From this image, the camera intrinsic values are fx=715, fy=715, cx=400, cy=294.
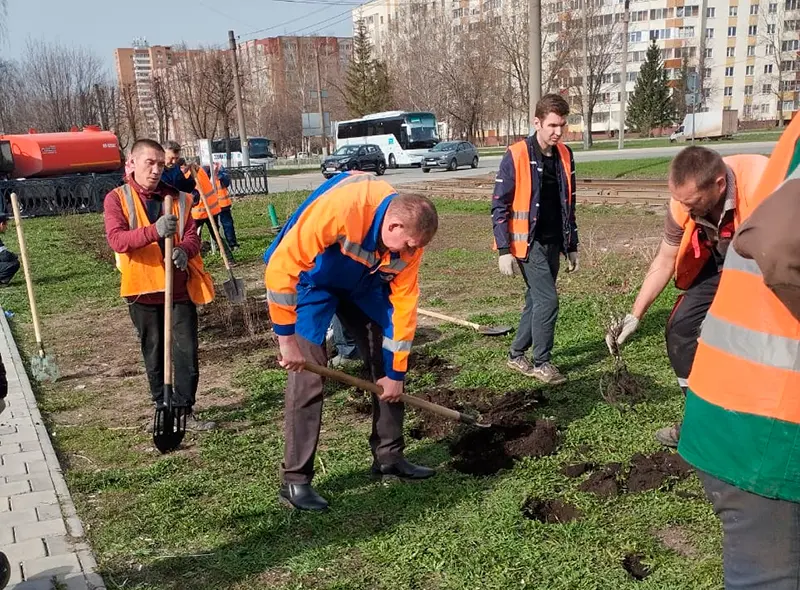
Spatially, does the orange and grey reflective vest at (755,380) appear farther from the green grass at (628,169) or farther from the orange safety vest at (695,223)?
the green grass at (628,169)

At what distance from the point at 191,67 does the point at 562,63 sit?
26064 millimetres

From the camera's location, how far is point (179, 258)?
423cm

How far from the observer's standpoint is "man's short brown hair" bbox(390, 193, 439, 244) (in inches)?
121

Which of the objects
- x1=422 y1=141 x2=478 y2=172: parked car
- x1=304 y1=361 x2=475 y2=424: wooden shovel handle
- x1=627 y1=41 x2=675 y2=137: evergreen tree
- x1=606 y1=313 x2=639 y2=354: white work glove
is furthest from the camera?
x1=627 y1=41 x2=675 y2=137: evergreen tree

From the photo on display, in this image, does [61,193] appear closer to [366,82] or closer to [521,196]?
[521,196]

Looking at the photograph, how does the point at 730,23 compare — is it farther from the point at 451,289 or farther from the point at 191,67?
the point at 451,289

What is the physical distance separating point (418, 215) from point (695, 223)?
1.33m

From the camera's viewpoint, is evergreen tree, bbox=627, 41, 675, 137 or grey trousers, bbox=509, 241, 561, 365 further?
evergreen tree, bbox=627, 41, 675, 137

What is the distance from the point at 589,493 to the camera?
356cm

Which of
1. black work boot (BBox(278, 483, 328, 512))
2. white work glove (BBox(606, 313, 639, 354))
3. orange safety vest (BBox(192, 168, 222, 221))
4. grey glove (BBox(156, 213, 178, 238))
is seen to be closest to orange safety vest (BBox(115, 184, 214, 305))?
grey glove (BBox(156, 213, 178, 238))

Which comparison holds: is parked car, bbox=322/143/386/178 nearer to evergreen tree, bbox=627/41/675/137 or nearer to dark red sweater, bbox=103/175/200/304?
dark red sweater, bbox=103/175/200/304

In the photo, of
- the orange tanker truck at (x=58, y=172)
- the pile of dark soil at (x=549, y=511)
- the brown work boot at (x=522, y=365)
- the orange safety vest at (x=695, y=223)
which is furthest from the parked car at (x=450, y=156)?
the pile of dark soil at (x=549, y=511)

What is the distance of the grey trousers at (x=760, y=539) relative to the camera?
1.56 meters

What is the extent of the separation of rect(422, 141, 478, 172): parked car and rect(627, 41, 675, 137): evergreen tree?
35.6m
